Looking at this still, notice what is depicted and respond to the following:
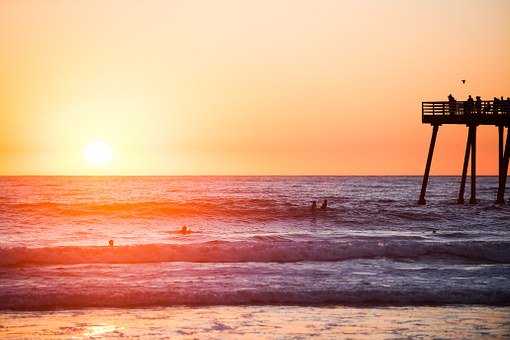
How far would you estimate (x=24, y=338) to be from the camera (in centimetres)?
1177

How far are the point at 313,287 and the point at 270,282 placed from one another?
47.8 inches

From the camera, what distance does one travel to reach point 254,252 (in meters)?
23.5

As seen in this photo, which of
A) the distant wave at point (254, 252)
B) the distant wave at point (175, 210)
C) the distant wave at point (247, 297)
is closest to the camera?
the distant wave at point (247, 297)

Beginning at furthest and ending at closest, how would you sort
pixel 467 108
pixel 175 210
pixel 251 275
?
1. pixel 175 210
2. pixel 467 108
3. pixel 251 275

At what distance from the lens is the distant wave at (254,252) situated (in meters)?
22.1

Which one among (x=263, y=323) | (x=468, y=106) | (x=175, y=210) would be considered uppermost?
(x=468, y=106)

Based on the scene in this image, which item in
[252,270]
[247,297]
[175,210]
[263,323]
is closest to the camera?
[263,323]

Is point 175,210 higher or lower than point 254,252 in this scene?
lower

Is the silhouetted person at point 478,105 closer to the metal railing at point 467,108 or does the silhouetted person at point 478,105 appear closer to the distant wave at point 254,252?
the metal railing at point 467,108

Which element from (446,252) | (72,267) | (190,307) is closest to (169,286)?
(190,307)

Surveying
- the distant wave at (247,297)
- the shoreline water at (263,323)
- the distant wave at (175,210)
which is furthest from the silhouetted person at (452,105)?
the shoreline water at (263,323)

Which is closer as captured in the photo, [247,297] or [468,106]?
[247,297]

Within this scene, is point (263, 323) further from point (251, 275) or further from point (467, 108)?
point (467, 108)

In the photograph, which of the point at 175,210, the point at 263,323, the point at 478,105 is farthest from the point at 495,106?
the point at 263,323
